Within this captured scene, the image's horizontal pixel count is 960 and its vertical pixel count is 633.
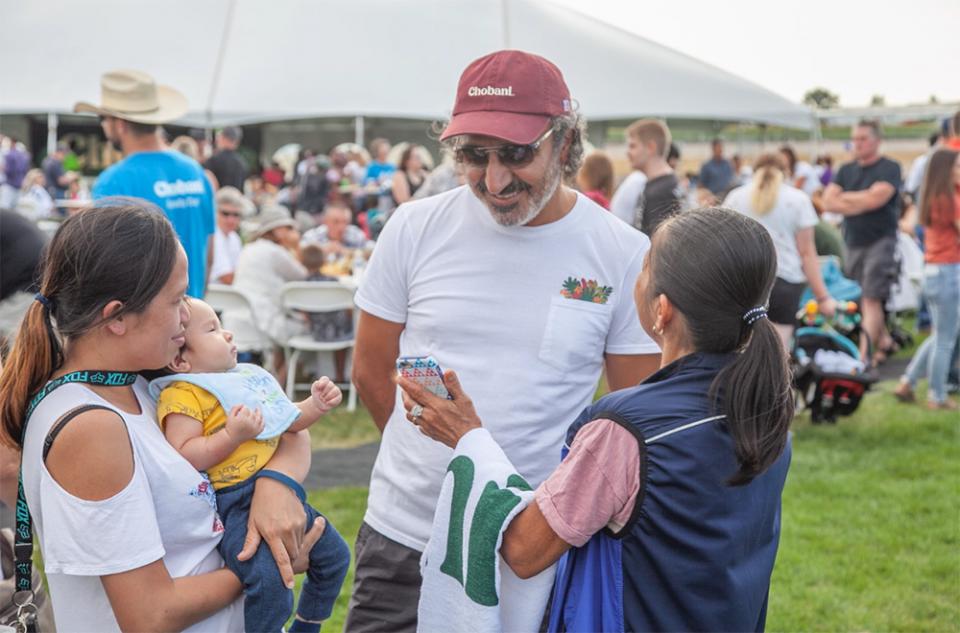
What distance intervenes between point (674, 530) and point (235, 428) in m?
0.83

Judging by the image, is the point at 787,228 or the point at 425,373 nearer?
the point at 425,373

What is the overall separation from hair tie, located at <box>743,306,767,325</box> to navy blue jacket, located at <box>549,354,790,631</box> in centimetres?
9

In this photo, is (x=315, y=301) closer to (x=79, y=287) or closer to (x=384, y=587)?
(x=384, y=587)

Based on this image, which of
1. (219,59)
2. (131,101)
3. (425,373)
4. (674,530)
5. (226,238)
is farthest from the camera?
(219,59)

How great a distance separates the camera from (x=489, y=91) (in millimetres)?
2496

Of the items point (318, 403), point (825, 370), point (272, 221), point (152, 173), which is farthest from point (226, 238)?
point (318, 403)

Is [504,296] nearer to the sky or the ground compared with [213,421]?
nearer to the sky

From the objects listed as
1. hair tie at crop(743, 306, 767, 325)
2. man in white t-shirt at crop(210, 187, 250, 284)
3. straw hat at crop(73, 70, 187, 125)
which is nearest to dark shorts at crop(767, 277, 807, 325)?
straw hat at crop(73, 70, 187, 125)

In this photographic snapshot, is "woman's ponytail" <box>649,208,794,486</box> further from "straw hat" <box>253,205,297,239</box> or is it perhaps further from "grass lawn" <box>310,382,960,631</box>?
"straw hat" <box>253,205,297,239</box>

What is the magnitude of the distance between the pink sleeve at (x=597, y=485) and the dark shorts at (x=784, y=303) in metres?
5.30

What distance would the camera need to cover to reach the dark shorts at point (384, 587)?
2.56m

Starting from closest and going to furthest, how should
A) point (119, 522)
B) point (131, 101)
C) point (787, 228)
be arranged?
1. point (119, 522)
2. point (131, 101)
3. point (787, 228)

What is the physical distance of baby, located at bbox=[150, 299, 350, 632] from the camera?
1.85 metres

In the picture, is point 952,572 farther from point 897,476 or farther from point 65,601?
point 65,601
